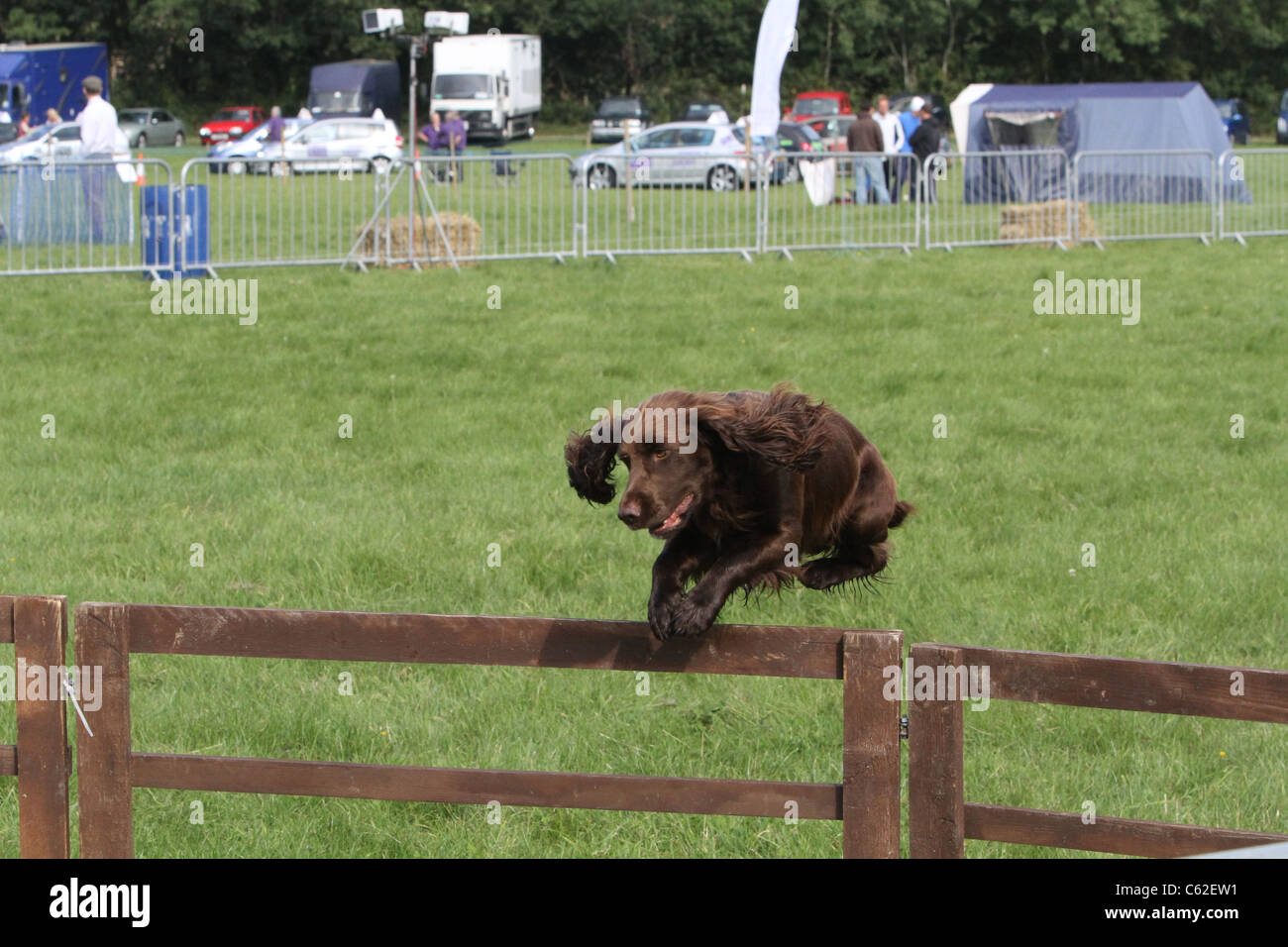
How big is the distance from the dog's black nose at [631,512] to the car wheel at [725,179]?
16073mm

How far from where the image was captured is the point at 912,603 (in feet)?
23.5

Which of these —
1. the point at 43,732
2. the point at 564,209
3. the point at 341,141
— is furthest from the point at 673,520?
the point at 341,141

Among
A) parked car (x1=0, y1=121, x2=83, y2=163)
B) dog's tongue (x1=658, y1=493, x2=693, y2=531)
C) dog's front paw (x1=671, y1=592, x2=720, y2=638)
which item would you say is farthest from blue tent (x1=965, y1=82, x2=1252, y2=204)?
parked car (x1=0, y1=121, x2=83, y2=163)

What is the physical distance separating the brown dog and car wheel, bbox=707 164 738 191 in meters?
15.5

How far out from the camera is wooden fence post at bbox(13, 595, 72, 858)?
407 centimetres

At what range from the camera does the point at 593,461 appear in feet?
14.5

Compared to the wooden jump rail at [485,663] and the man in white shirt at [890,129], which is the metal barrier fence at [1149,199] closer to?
the man in white shirt at [890,129]

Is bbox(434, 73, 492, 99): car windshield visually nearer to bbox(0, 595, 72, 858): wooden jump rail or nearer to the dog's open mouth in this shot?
bbox(0, 595, 72, 858): wooden jump rail

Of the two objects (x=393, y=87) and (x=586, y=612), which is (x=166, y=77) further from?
(x=586, y=612)

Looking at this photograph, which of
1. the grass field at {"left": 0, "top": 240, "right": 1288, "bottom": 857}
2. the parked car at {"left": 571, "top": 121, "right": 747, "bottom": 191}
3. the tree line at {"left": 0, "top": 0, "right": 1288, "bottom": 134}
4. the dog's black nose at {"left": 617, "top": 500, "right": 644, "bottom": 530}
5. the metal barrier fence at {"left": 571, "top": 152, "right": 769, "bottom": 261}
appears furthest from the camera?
the tree line at {"left": 0, "top": 0, "right": 1288, "bottom": 134}

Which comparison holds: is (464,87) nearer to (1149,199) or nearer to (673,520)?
(1149,199)

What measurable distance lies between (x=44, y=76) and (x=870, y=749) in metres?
51.7

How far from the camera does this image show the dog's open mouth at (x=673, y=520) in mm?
3975
